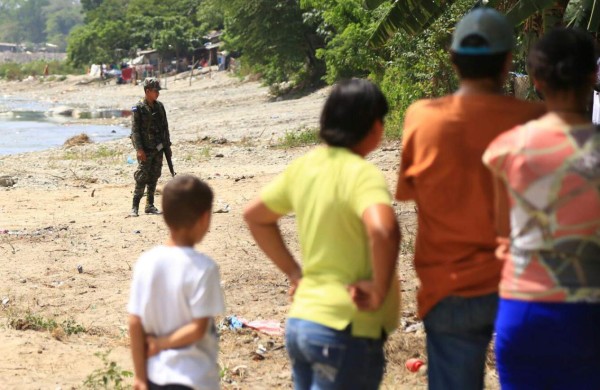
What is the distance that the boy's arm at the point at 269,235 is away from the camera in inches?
131

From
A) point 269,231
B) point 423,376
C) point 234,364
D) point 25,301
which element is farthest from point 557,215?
point 25,301

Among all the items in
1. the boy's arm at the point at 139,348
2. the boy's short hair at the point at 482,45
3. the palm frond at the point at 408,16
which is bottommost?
the boy's arm at the point at 139,348

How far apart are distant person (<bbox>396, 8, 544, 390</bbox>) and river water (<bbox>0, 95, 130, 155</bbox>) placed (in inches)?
990

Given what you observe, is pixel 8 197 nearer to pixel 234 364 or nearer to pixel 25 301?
pixel 25 301

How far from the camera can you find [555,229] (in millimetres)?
2957

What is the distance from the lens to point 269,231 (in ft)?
11.1

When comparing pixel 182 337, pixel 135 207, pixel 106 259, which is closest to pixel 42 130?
pixel 135 207

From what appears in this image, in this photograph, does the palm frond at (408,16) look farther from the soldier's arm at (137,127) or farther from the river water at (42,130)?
the river water at (42,130)

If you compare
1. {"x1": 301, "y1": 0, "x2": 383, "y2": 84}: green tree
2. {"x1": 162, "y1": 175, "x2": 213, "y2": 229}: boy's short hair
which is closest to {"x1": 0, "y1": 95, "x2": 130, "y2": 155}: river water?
{"x1": 301, "y1": 0, "x2": 383, "y2": 84}: green tree

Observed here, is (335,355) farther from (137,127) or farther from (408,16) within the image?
(137,127)

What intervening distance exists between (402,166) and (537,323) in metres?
0.68

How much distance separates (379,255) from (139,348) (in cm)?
87

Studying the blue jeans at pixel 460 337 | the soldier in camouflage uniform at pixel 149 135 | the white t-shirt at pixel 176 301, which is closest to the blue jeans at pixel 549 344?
→ the blue jeans at pixel 460 337

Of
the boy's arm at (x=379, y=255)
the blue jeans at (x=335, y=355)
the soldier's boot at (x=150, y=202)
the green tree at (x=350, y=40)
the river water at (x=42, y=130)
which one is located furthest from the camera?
the river water at (x=42, y=130)
